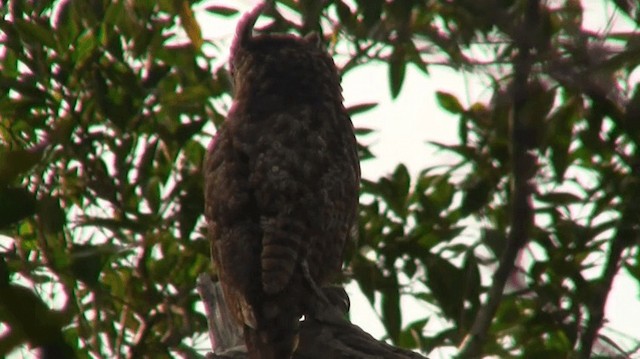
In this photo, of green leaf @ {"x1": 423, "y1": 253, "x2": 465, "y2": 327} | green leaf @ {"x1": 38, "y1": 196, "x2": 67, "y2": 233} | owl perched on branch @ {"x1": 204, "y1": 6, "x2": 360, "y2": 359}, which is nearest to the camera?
owl perched on branch @ {"x1": 204, "y1": 6, "x2": 360, "y2": 359}

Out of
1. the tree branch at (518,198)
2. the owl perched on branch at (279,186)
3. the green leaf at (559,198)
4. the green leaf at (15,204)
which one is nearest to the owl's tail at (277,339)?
the owl perched on branch at (279,186)

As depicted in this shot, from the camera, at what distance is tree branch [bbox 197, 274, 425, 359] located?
3230 mm

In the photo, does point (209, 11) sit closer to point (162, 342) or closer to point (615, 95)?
point (162, 342)

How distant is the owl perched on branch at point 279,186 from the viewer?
3.34 m

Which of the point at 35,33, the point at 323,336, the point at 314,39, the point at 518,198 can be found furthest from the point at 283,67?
the point at 518,198

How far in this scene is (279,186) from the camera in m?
3.54

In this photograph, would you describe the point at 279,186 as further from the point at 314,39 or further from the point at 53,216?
the point at 314,39

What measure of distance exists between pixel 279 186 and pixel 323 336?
52 centimetres

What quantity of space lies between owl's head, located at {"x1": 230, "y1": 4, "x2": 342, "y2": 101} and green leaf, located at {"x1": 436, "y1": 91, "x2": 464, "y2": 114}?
1.81 feet

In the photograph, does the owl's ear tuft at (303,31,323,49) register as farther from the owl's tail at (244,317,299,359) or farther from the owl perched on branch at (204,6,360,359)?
the owl's tail at (244,317,299,359)

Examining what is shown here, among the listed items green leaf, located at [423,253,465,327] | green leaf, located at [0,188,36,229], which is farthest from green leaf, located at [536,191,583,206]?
green leaf, located at [0,188,36,229]

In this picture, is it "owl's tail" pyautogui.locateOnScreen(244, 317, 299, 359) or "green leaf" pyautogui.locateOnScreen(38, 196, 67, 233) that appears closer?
"owl's tail" pyautogui.locateOnScreen(244, 317, 299, 359)

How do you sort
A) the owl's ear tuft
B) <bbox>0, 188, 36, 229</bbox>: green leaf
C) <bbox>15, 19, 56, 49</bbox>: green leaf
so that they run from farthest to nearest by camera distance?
1. the owl's ear tuft
2. <bbox>15, 19, 56, 49</bbox>: green leaf
3. <bbox>0, 188, 36, 229</bbox>: green leaf

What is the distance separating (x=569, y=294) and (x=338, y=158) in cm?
102
